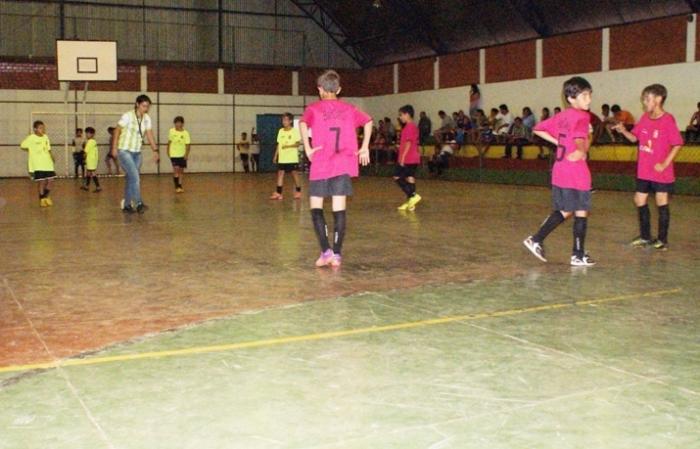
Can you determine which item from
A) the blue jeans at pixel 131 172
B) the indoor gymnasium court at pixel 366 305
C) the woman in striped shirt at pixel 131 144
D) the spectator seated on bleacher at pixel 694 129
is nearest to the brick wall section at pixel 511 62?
the indoor gymnasium court at pixel 366 305

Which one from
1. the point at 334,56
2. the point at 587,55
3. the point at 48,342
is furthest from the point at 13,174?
the point at 48,342

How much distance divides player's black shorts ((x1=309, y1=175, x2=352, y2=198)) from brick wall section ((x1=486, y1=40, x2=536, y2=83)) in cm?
2034

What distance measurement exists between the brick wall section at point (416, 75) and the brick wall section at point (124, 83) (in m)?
10.3

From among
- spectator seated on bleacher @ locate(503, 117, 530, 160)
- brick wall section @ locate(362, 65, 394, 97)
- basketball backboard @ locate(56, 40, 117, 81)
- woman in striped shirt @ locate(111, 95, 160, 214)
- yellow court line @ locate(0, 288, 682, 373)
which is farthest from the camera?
brick wall section @ locate(362, 65, 394, 97)

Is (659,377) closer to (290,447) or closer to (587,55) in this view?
(290,447)

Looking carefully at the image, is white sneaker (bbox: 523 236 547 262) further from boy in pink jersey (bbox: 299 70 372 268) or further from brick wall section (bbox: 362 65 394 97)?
brick wall section (bbox: 362 65 394 97)

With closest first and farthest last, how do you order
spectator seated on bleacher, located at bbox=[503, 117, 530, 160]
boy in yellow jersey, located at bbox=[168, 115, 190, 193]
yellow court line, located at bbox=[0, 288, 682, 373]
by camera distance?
yellow court line, located at bbox=[0, 288, 682, 373]
boy in yellow jersey, located at bbox=[168, 115, 190, 193]
spectator seated on bleacher, located at bbox=[503, 117, 530, 160]

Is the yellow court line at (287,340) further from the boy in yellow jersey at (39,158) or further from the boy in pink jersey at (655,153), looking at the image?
the boy in yellow jersey at (39,158)

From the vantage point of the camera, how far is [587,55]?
974 inches

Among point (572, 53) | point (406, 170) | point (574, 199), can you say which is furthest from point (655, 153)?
point (572, 53)

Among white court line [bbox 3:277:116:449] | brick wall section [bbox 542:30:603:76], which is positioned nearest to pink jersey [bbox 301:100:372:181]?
white court line [bbox 3:277:116:449]

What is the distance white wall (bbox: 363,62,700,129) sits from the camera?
21.7m

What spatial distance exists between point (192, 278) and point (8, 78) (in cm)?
2513

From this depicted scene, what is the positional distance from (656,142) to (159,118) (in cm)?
2494
